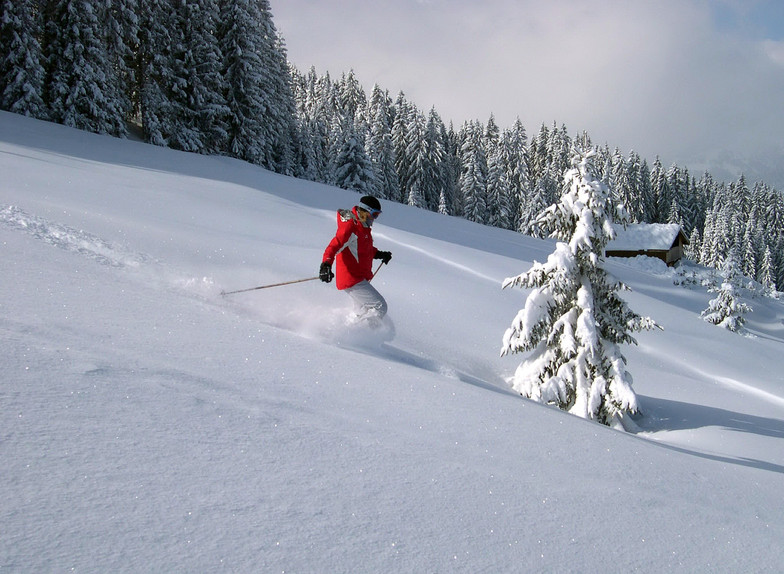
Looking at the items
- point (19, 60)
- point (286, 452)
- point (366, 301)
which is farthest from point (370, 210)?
point (19, 60)

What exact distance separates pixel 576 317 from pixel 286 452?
7.56 meters

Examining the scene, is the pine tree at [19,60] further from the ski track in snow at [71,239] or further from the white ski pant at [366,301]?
the white ski pant at [366,301]

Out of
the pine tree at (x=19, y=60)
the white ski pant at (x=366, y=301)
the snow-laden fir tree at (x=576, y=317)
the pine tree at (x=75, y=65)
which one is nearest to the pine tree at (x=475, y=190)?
the pine tree at (x=75, y=65)

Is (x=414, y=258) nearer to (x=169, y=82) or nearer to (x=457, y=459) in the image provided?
(x=457, y=459)

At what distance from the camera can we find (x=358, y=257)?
7.85 m

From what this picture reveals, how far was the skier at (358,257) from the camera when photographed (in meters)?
7.47

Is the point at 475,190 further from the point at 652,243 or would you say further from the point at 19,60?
the point at 19,60

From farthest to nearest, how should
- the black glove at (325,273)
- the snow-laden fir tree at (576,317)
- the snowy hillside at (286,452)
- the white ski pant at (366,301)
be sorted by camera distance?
the snow-laden fir tree at (576,317) → the white ski pant at (366,301) → the black glove at (325,273) → the snowy hillside at (286,452)

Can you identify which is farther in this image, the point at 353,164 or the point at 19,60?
the point at 353,164

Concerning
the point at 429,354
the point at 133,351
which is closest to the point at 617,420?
the point at 429,354

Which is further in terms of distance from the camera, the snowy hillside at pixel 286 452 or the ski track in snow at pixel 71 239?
the ski track in snow at pixel 71 239

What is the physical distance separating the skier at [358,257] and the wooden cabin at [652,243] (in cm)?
6347

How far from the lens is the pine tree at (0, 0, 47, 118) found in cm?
2520

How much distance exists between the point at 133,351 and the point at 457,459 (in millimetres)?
2375
